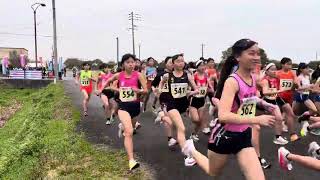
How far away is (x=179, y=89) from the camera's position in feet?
31.1

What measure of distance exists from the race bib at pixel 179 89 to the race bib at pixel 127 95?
2.79ft

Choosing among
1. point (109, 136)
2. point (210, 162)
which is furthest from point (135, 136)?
point (210, 162)

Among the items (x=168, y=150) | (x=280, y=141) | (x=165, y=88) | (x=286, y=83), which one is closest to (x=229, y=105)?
(x=165, y=88)

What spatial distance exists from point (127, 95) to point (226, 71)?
12.0 ft

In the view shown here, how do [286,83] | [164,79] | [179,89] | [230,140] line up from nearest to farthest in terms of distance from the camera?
[230,140] → [179,89] → [164,79] → [286,83]

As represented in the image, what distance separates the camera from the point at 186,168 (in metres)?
8.16

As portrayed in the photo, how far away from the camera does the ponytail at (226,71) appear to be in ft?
17.9

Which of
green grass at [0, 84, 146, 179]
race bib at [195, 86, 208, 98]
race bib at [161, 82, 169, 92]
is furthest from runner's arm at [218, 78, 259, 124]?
race bib at [195, 86, 208, 98]

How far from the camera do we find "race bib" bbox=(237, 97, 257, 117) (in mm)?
5242

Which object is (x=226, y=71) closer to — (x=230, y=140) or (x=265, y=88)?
(x=230, y=140)

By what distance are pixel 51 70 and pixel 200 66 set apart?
5056 cm

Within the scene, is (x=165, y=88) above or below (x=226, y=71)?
below

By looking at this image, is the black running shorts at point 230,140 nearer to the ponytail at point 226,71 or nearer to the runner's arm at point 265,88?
the ponytail at point 226,71

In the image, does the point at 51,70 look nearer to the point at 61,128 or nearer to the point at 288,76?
the point at 61,128
